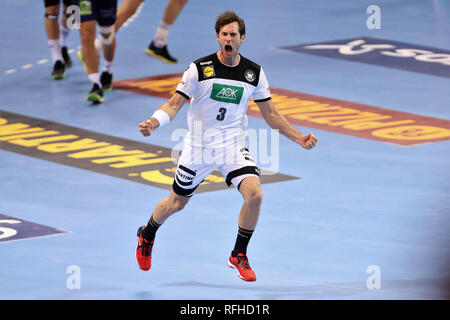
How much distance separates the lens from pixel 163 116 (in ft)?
23.6

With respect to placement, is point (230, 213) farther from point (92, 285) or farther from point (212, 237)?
point (92, 285)

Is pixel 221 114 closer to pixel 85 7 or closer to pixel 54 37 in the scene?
pixel 85 7

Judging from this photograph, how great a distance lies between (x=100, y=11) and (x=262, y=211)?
15.1 feet

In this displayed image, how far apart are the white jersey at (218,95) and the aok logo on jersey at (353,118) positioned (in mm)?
4422

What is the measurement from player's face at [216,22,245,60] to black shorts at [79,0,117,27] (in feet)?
18.1

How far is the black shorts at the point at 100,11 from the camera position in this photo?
41.3 ft

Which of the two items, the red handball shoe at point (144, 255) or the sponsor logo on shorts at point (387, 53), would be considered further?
the sponsor logo on shorts at point (387, 53)

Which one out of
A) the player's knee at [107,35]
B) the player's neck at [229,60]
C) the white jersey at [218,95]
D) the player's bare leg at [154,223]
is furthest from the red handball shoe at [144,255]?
the player's knee at [107,35]

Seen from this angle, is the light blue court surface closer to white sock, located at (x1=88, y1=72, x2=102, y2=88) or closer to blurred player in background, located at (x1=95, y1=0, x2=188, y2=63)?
white sock, located at (x1=88, y1=72, x2=102, y2=88)

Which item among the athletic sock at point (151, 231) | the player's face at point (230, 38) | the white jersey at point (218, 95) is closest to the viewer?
the player's face at point (230, 38)

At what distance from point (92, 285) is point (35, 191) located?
98.8 inches

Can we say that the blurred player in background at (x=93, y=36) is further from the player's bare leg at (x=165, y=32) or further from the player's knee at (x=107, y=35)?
the player's bare leg at (x=165, y=32)

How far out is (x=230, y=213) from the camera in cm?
934

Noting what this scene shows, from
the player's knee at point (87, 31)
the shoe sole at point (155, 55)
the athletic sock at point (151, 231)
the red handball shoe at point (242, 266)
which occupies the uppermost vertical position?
the shoe sole at point (155, 55)
